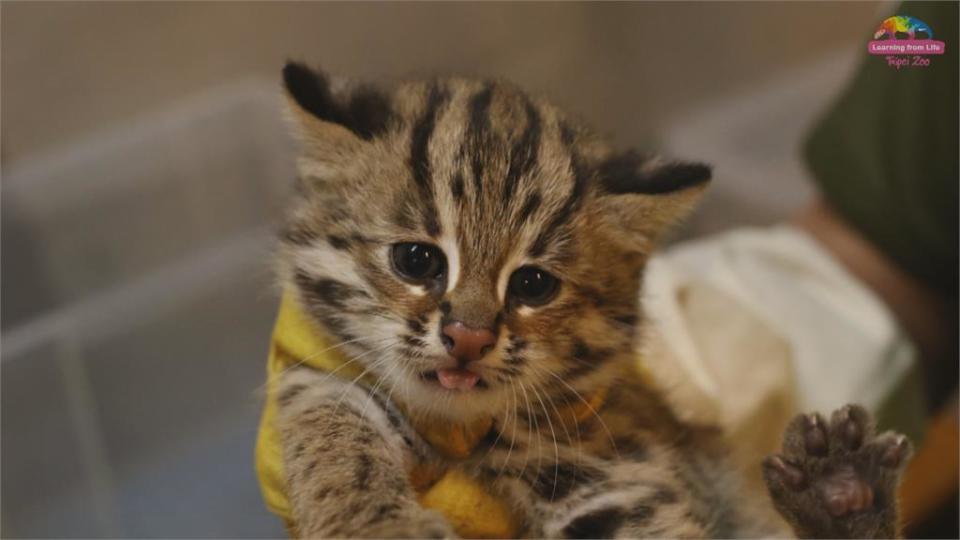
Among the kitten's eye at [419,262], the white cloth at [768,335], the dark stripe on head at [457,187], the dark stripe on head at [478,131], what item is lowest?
the white cloth at [768,335]

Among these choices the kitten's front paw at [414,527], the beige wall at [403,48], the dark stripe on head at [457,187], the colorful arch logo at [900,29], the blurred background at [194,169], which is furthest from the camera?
the beige wall at [403,48]

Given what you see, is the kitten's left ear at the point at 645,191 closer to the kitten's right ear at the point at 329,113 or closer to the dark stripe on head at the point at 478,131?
the dark stripe on head at the point at 478,131

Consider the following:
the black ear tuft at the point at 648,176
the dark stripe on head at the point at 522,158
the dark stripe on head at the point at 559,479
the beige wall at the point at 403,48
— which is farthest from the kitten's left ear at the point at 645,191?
the beige wall at the point at 403,48

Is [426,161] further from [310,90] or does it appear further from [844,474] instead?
[844,474]

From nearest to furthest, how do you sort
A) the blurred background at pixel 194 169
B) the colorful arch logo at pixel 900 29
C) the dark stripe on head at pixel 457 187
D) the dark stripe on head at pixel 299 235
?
the dark stripe on head at pixel 457 187, the dark stripe on head at pixel 299 235, the colorful arch logo at pixel 900 29, the blurred background at pixel 194 169

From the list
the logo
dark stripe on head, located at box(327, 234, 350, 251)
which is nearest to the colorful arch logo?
the logo

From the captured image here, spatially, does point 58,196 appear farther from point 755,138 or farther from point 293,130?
point 755,138

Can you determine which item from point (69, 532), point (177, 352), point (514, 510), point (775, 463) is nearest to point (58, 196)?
point (177, 352)

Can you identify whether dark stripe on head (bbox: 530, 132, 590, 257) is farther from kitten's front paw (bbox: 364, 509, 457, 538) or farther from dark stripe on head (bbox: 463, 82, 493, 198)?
kitten's front paw (bbox: 364, 509, 457, 538)
